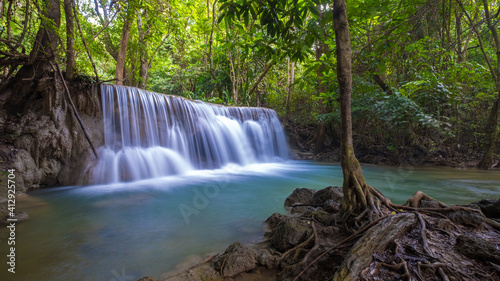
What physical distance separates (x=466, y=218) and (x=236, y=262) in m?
2.17

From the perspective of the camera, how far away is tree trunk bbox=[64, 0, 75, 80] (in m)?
5.45

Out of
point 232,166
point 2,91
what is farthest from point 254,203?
point 2,91

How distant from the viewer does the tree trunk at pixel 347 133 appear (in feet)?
7.68

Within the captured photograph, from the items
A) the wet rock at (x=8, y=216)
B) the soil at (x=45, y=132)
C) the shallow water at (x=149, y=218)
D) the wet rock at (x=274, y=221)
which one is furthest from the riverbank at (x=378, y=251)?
the soil at (x=45, y=132)

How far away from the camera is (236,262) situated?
2.08 metres

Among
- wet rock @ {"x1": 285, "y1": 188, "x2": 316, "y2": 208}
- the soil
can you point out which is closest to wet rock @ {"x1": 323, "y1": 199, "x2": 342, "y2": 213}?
wet rock @ {"x1": 285, "y1": 188, "x2": 316, "y2": 208}

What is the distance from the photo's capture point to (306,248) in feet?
Answer: 7.37

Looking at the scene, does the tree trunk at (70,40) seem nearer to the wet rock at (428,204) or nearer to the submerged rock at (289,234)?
the submerged rock at (289,234)

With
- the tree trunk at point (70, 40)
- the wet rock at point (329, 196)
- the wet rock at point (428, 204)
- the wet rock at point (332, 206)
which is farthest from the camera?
the tree trunk at point (70, 40)

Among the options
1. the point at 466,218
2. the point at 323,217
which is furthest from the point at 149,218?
the point at 466,218

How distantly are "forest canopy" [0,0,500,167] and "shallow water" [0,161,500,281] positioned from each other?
7.01 feet

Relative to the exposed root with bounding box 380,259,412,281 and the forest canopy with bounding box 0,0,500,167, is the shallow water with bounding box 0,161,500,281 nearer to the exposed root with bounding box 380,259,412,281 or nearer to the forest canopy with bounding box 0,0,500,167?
the exposed root with bounding box 380,259,412,281

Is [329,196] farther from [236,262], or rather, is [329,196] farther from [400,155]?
[400,155]

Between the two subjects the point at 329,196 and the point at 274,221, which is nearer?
the point at 274,221
